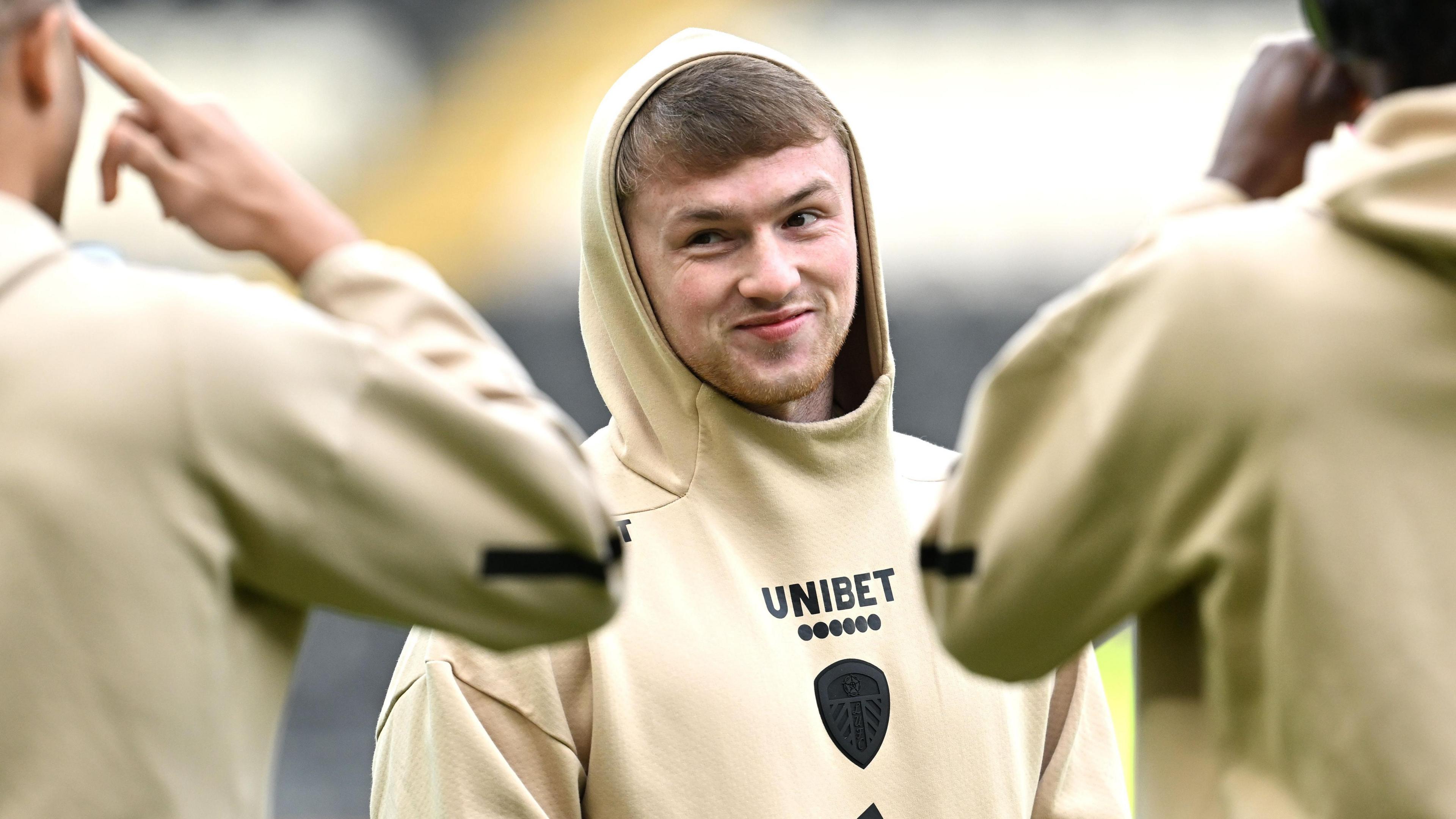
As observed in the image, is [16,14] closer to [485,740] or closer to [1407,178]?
[485,740]

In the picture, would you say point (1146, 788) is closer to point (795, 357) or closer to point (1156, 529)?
point (1156, 529)

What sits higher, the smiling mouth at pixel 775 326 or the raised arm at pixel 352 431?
the raised arm at pixel 352 431

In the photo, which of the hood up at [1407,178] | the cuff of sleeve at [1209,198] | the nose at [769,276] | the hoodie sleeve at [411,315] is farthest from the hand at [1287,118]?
the nose at [769,276]

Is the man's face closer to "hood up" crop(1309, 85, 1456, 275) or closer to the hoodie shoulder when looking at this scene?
the hoodie shoulder

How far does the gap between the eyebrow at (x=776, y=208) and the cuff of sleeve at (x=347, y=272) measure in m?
0.80

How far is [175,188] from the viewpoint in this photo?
5.20ft

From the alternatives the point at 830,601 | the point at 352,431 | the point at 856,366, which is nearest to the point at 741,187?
the point at 856,366

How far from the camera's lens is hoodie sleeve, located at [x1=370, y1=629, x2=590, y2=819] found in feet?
6.93

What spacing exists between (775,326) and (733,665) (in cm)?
45

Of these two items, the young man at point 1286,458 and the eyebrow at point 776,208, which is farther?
the eyebrow at point 776,208

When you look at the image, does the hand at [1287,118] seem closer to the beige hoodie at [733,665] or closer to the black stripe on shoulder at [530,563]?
the black stripe on shoulder at [530,563]

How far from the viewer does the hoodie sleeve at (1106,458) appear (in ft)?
4.97

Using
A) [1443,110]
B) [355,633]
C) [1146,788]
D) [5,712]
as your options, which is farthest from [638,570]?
[355,633]

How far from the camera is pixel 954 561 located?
63.0 inches
